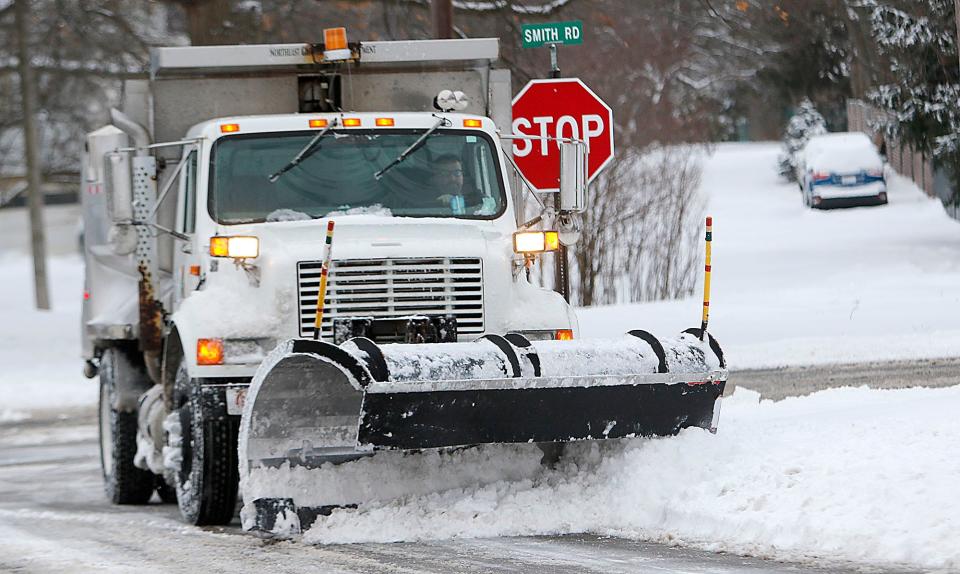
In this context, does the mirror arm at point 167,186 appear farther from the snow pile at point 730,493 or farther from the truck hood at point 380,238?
the snow pile at point 730,493

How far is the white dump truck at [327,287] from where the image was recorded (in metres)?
7.82

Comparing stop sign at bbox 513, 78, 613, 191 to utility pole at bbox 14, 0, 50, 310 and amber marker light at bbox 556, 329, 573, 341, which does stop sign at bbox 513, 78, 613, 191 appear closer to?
amber marker light at bbox 556, 329, 573, 341

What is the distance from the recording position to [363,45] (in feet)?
34.6

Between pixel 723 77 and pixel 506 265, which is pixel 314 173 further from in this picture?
pixel 723 77

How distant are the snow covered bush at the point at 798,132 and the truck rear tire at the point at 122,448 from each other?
3581cm

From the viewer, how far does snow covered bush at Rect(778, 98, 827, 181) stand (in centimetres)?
4553

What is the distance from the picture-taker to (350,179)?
Answer: 31.2 feet

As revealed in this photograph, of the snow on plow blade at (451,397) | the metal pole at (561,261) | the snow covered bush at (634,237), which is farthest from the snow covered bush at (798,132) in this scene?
the snow on plow blade at (451,397)

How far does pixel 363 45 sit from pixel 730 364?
603 centimetres

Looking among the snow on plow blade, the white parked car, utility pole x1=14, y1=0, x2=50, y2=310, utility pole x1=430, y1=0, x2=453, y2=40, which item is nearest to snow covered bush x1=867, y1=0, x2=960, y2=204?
utility pole x1=430, y1=0, x2=453, y2=40

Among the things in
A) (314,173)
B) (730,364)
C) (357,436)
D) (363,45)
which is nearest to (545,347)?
(357,436)

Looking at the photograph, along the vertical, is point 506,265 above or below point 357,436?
above

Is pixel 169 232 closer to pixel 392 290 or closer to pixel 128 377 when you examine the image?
pixel 392 290

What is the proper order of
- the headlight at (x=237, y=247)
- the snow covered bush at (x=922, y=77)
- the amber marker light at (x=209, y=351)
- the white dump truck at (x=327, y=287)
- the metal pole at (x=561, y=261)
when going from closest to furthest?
the white dump truck at (x=327, y=287) → the amber marker light at (x=209, y=351) → the headlight at (x=237, y=247) → the metal pole at (x=561, y=261) → the snow covered bush at (x=922, y=77)
